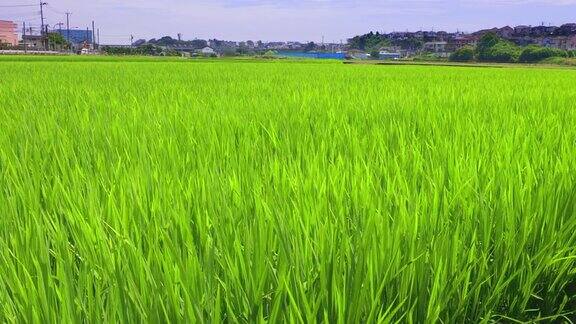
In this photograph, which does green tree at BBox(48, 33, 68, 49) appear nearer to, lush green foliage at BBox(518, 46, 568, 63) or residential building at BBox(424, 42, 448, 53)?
lush green foliage at BBox(518, 46, 568, 63)

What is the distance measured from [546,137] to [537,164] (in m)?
0.54

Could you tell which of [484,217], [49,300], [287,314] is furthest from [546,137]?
[49,300]

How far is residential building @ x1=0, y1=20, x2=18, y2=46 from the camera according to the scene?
300ft

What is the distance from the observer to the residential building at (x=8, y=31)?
91.4m

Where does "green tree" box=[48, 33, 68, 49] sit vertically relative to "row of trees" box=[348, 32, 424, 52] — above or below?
below

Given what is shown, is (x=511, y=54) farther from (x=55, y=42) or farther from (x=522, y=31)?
(x=522, y=31)

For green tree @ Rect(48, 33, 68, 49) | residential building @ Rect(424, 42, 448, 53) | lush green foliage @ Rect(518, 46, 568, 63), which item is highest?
residential building @ Rect(424, 42, 448, 53)

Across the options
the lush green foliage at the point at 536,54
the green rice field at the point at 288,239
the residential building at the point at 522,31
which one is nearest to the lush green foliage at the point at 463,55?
the lush green foliage at the point at 536,54

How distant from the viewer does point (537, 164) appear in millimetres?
1464

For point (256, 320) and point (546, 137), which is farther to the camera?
point (546, 137)

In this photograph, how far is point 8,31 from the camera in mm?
94375

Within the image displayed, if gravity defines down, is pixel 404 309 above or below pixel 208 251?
below

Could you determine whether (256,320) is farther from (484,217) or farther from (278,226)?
(484,217)

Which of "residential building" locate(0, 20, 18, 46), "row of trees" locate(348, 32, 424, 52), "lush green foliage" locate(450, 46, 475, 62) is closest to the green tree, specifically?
"residential building" locate(0, 20, 18, 46)
